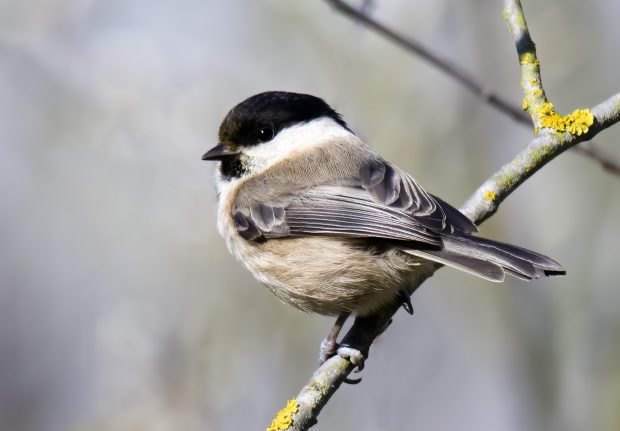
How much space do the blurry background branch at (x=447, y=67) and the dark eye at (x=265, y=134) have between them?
621 mm

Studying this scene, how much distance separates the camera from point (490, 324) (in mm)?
4441

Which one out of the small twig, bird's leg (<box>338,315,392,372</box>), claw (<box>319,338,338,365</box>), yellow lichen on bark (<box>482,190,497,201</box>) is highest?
the small twig

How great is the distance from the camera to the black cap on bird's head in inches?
127

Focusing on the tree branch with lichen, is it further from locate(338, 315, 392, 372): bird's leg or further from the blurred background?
the blurred background

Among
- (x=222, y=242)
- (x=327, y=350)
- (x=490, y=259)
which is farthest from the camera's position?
(x=222, y=242)

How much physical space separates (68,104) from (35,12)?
559 millimetres

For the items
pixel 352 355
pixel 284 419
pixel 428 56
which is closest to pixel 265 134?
pixel 428 56

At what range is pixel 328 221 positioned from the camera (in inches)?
116

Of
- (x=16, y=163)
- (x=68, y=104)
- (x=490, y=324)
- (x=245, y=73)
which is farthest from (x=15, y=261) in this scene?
(x=490, y=324)

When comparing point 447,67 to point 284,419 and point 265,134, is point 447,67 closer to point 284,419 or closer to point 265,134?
point 265,134

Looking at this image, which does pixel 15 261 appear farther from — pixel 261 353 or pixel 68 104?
pixel 261 353

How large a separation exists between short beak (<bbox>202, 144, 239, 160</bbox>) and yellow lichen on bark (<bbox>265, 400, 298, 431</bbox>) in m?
1.18

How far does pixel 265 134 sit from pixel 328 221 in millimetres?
544

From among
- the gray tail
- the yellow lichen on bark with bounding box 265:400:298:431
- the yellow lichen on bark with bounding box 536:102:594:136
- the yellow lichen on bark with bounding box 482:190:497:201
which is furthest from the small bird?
the yellow lichen on bark with bounding box 536:102:594:136
